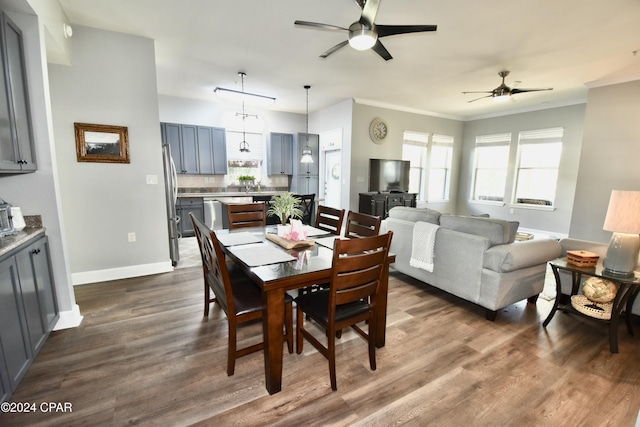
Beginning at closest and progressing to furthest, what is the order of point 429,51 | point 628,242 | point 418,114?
point 628,242
point 429,51
point 418,114

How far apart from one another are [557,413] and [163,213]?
13.2 ft

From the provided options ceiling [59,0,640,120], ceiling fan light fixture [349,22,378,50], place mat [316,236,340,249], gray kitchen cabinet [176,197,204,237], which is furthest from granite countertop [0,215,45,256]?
gray kitchen cabinet [176,197,204,237]

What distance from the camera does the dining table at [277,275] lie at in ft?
4.96

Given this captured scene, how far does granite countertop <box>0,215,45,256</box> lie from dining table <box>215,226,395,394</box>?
119 cm

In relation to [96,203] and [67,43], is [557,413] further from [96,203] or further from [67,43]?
[67,43]

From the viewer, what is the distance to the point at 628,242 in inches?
83.0

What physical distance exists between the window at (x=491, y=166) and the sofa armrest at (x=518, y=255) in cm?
493

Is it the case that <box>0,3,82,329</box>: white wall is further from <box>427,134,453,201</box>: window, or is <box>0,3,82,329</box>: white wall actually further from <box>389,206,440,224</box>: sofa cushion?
<box>427,134,453,201</box>: window

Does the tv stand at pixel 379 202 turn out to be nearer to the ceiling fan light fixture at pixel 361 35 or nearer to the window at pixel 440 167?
the window at pixel 440 167

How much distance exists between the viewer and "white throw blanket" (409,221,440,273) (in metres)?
2.83

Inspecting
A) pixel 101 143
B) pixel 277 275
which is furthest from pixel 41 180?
pixel 277 275

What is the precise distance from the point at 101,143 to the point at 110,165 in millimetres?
251

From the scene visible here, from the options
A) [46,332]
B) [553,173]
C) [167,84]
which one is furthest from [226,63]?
[553,173]

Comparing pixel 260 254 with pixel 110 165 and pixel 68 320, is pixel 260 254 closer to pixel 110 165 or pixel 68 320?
pixel 68 320
